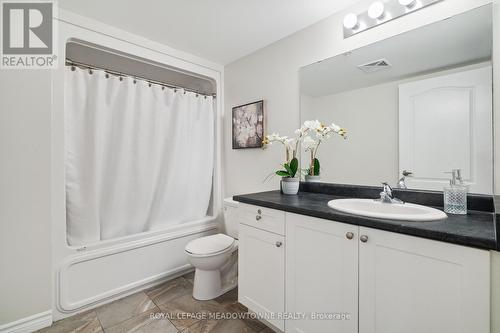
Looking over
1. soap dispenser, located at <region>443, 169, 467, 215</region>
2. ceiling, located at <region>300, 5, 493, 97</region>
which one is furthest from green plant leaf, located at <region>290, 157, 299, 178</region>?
soap dispenser, located at <region>443, 169, 467, 215</region>

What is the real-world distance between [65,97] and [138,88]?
545 mm

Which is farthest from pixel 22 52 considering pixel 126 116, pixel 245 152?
pixel 245 152

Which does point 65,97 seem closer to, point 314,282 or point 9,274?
point 9,274

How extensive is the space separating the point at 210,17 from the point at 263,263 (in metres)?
1.85

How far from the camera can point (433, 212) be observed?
106cm

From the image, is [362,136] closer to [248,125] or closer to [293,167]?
[293,167]

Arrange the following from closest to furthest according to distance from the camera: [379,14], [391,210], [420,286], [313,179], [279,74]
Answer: [420,286]
[391,210]
[379,14]
[313,179]
[279,74]

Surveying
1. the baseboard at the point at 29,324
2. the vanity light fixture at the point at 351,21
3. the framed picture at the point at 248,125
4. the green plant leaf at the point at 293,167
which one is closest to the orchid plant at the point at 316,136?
the green plant leaf at the point at 293,167

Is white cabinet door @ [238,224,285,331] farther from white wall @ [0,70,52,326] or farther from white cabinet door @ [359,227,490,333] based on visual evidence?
white wall @ [0,70,52,326]

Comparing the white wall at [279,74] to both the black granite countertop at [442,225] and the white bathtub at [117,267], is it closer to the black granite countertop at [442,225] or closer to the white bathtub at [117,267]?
the white bathtub at [117,267]

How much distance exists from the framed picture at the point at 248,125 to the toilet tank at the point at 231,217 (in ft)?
1.95

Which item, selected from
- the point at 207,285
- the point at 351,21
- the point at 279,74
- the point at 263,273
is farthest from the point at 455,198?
the point at 207,285

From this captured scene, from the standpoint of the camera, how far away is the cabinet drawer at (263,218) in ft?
4.43

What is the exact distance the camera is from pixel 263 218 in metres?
1.45
